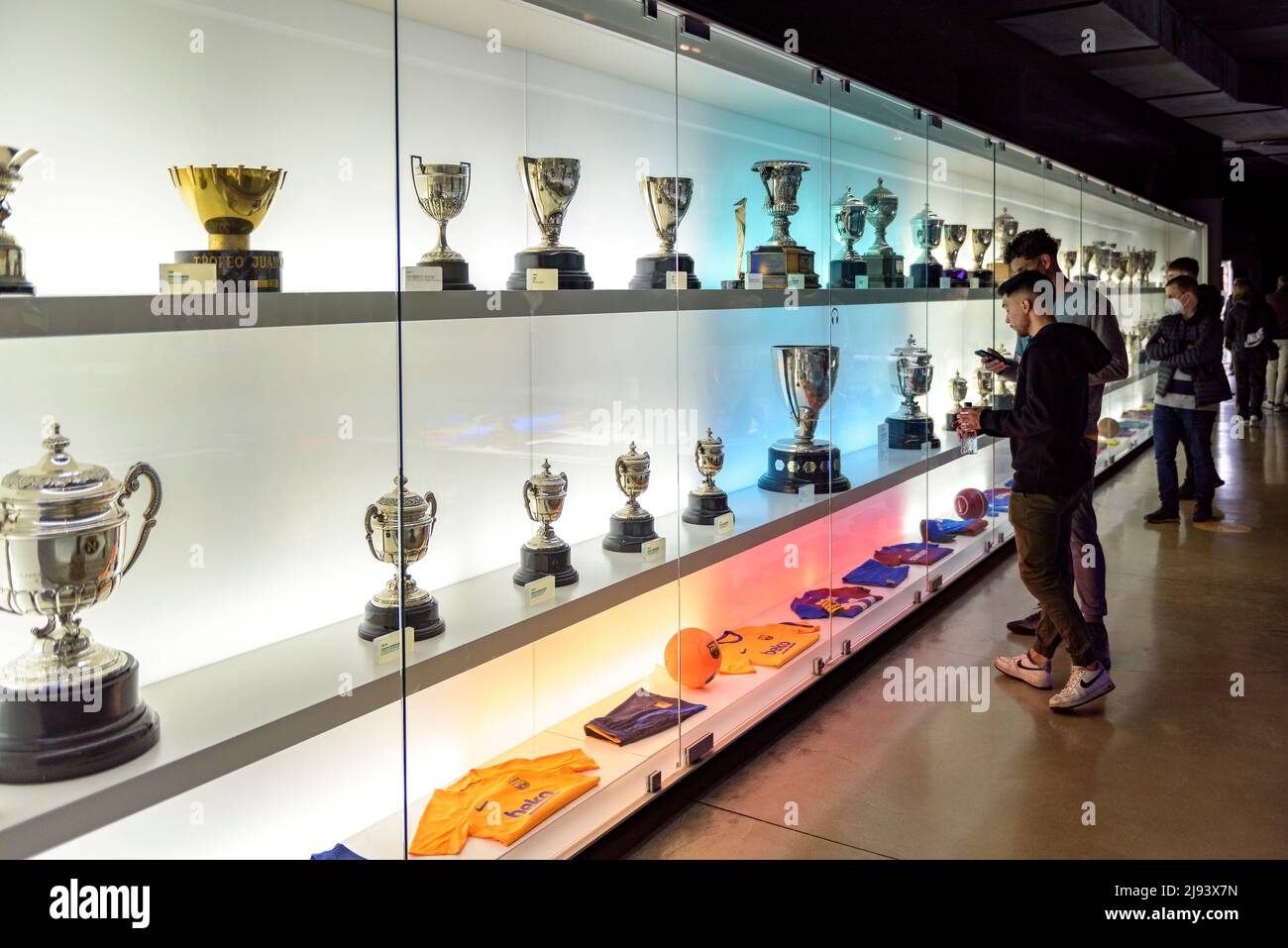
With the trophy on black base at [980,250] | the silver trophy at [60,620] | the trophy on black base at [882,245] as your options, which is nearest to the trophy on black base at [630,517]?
the silver trophy at [60,620]

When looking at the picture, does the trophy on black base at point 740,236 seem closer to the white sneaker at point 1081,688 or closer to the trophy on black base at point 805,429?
the trophy on black base at point 805,429

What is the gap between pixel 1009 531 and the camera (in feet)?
19.9

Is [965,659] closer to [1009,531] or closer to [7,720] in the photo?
[1009,531]

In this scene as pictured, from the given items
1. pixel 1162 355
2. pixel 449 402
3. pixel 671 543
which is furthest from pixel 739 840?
pixel 1162 355

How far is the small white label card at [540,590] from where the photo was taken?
2.51m

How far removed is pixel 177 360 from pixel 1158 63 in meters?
7.50

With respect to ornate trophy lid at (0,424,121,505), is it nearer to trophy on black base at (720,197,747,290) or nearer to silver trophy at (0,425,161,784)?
silver trophy at (0,425,161,784)

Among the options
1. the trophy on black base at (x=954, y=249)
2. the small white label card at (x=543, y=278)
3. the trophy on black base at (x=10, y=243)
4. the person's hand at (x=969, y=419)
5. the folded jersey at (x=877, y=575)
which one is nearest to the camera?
the trophy on black base at (x=10, y=243)

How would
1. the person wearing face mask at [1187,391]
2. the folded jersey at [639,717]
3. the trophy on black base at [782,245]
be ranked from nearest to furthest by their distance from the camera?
1. the folded jersey at [639,717]
2. the trophy on black base at [782,245]
3. the person wearing face mask at [1187,391]

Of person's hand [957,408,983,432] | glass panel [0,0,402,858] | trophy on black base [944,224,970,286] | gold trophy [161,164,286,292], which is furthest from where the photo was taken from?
trophy on black base [944,224,970,286]

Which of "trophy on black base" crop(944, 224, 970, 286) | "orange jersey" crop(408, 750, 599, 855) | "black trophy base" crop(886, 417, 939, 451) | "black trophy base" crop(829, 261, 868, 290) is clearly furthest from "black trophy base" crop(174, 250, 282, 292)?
"trophy on black base" crop(944, 224, 970, 286)

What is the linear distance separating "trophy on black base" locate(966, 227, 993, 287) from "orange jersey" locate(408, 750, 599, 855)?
3.93 meters

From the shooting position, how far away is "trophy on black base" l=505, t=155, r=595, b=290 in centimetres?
259

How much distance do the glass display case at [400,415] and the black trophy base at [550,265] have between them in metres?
0.02
